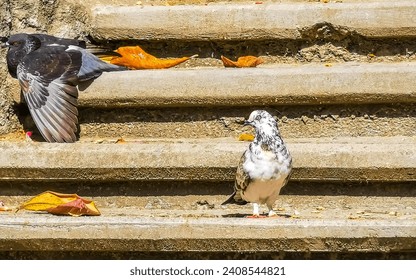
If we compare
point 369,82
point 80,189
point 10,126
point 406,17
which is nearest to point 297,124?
point 369,82

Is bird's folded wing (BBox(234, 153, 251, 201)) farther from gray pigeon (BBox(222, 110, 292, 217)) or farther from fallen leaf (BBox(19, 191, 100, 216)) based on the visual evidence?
fallen leaf (BBox(19, 191, 100, 216))

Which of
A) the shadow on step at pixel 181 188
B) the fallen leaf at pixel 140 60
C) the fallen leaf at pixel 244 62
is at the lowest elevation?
the shadow on step at pixel 181 188

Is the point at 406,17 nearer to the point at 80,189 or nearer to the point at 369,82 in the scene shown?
the point at 369,82

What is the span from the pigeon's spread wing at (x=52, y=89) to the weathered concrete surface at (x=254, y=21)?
27cm

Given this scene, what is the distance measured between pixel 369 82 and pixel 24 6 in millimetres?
2088

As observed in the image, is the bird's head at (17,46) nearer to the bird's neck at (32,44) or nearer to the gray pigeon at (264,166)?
the bird's neck at (32,44)

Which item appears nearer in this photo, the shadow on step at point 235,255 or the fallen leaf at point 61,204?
the shadow on step at point 235,255

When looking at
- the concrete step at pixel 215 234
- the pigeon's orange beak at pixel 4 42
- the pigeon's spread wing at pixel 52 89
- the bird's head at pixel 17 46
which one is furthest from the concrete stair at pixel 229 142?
the pigeon's orange beak at pixel 4 42

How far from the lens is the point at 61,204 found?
5.70 meters

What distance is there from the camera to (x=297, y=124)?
6137 mm

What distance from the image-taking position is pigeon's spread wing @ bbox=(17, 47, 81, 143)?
20.6ft

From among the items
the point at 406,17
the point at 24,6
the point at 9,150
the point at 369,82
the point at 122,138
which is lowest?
the point at 9,150

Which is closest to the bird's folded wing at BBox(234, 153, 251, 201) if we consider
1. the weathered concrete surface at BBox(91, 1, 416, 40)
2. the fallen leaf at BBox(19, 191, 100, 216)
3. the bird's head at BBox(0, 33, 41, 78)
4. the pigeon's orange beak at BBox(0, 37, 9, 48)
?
the fallen leaf at BBox(19, 191, 100, 216)

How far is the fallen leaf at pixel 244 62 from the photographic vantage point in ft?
20.7
